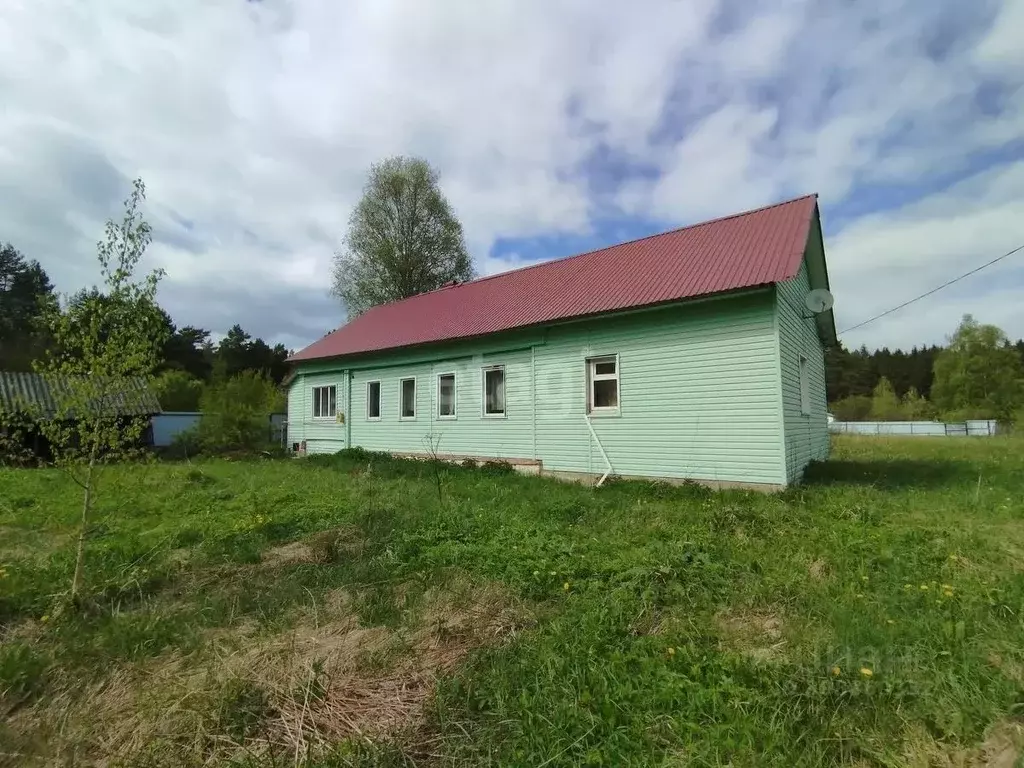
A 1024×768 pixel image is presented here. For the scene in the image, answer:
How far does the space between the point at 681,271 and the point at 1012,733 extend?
976 centimetres

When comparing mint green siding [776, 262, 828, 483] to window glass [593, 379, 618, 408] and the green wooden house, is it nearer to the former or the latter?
the green wooden house

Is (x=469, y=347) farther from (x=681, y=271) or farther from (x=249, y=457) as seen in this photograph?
(x=249, y=457)

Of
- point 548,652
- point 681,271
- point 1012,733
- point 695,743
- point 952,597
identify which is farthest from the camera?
point 681,271

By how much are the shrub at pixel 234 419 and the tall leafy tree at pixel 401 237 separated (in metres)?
10.9

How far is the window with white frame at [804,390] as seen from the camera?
11517 millimetres

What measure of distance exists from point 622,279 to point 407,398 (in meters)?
7.41

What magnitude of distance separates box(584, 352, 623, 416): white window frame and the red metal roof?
3.44 feet

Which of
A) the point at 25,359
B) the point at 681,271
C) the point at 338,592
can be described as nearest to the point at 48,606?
the point at 338,592

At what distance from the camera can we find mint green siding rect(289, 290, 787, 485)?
9453 millimetres

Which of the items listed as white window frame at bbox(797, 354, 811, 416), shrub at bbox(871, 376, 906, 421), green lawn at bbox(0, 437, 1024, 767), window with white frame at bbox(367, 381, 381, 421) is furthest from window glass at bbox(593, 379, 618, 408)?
shrub at bbox(871, 376, 906, 421)

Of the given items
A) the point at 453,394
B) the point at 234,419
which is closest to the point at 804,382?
the point at 453,394

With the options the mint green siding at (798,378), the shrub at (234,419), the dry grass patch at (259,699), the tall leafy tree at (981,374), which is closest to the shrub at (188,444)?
the shrub at (234,419)

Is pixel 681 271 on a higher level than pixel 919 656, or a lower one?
higher

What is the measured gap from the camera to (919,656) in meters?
3.19
